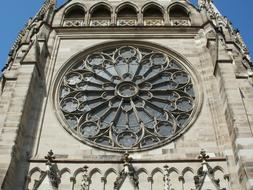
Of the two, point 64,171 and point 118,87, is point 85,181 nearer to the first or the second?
point 64,171

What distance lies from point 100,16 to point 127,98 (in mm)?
5470

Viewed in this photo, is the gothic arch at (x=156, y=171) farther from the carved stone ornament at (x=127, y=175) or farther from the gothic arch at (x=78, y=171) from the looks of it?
the gothic arch at (x=78, y=171)

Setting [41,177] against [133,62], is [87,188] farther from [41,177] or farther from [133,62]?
[133,62]

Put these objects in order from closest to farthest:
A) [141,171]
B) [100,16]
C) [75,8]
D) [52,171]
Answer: [52,171] < [141,171] < [100,16] < [75,8]

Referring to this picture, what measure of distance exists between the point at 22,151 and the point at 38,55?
4.09 metres

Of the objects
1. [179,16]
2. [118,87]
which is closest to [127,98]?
[118,87]

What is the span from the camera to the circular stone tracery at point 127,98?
14570 millimetres

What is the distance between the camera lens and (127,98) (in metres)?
15.8

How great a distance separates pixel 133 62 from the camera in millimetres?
17391

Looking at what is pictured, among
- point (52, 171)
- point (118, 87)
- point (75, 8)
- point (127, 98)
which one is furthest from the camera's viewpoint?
point (75, 8)

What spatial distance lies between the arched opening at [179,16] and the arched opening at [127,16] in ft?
5.25

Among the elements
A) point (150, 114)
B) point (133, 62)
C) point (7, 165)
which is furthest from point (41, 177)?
point (133, 62)

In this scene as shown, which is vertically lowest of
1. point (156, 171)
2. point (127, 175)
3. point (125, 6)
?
point (127, 175)

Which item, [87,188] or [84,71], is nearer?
[87,188]
